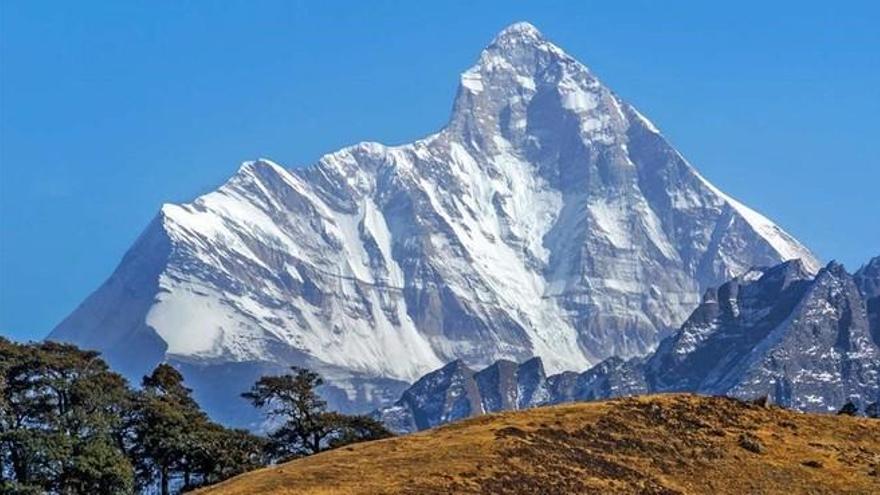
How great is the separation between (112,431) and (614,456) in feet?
169

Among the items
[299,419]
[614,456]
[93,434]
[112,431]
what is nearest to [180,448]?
[112,431]

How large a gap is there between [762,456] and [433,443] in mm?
21129

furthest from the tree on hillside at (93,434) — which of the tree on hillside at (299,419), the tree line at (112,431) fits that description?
the tree on hillside at (299,419)

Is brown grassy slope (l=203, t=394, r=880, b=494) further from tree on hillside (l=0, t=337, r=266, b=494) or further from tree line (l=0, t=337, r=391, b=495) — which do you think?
tree line (l=0, t=337, r=391, b=495)

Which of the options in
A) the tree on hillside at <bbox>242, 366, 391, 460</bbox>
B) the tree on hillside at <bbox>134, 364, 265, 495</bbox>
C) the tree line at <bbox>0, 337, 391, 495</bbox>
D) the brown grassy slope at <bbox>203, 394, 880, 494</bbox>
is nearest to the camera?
the brown grassy slope at <bbox>203, 394, 880, 494</bbox>

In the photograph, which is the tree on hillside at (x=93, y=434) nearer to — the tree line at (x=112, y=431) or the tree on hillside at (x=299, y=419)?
the tree line at (x=112, y=431)

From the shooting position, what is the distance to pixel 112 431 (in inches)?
5340

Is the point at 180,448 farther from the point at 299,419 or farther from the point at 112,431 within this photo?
the point at 299,419

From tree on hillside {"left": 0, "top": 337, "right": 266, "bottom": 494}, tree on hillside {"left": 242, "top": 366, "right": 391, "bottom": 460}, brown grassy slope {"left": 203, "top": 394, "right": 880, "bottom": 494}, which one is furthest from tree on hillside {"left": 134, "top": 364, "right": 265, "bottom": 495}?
brown grassy slope {"left": 203, "top": 394, "right": 880, "bottom": 494}

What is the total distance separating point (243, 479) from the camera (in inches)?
3740

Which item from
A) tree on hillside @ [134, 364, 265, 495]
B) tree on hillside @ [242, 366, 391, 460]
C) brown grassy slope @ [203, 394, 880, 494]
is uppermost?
tree on hillside @ [242, 366, 391, 460]

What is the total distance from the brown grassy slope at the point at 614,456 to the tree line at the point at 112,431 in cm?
2847

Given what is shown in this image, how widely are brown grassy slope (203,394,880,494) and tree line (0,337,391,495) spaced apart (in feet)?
93.4

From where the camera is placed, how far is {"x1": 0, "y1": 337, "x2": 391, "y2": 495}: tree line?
12225cm
